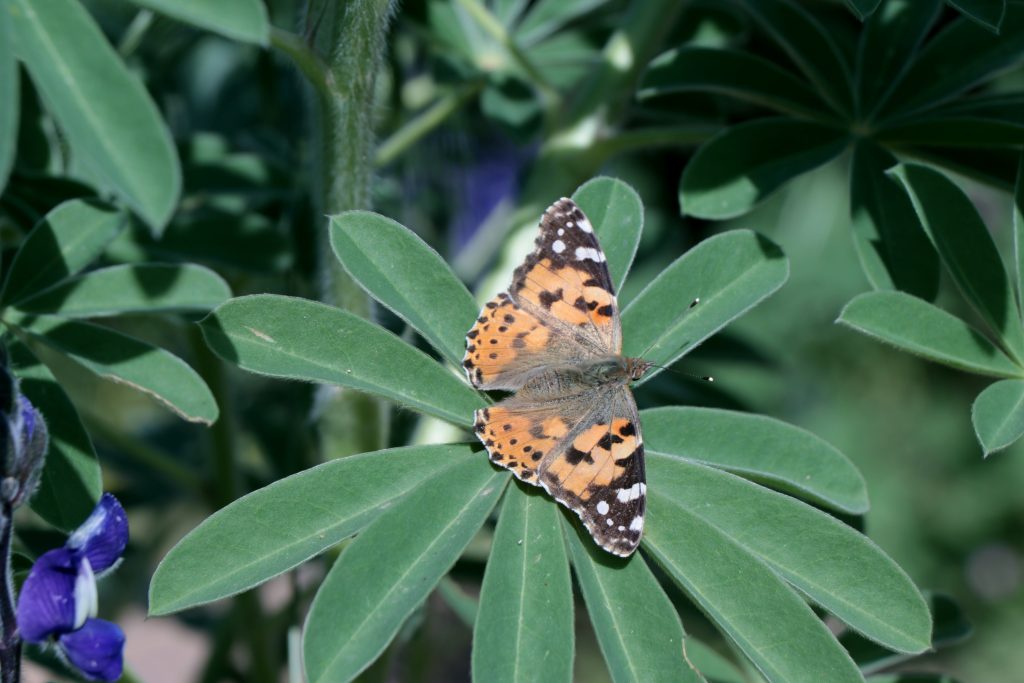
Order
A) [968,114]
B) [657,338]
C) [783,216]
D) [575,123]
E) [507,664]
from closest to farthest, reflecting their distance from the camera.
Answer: [507,664], [657,338], [968,114], [575,123], [783,216]

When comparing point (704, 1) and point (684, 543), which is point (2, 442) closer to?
point (684, 543)

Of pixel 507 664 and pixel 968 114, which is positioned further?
pixel 968 114

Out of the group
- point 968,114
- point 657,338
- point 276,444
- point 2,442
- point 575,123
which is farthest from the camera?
point 276,444

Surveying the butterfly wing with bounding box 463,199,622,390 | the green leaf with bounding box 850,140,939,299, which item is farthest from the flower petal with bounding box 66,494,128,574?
the green leaf with bounding box 850,140,939,299

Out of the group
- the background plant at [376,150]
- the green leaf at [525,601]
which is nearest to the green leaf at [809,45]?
the background plant at [376,150]

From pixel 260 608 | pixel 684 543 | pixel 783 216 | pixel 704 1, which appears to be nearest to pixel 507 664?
pixel 684 543

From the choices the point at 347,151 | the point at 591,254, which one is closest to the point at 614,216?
the point at 591,254
